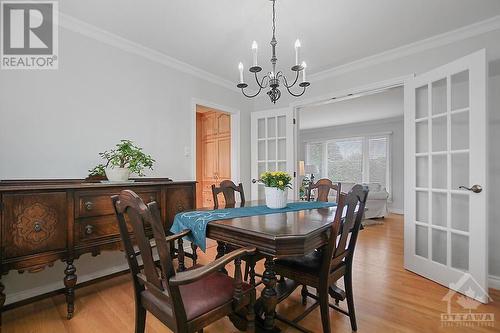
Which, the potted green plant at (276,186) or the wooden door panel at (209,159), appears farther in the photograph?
the wooden door panel at (209,159)

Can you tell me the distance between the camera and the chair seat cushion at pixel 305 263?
1493mm

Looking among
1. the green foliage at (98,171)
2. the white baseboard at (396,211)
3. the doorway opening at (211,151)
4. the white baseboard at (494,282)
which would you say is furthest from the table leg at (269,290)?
the white baseboard at (396,211)

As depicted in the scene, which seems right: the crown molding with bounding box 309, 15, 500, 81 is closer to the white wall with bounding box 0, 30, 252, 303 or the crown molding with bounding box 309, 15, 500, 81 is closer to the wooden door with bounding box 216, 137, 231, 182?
the wooden door with bounding box 216, 137, 231, 182

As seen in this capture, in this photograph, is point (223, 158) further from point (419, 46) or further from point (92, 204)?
point (419, 46)

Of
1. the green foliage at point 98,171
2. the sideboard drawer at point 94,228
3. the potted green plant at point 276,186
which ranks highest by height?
the green foliage at point 98,171

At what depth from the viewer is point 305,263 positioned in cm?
158

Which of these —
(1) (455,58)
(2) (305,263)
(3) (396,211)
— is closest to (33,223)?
(2) (305,263)

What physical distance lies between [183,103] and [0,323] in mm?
2694

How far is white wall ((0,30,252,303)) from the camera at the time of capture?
80.9 inches

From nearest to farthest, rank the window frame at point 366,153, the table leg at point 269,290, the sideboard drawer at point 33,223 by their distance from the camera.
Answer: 1. the table leg at point 269,290
2. the sideboard drawer at point 33,223
3. the window frame at point 366,153

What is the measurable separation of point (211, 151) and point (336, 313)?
369 centimetres

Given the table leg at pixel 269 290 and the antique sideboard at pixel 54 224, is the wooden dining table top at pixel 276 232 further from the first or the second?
the antique sideboard at pixel 54 224

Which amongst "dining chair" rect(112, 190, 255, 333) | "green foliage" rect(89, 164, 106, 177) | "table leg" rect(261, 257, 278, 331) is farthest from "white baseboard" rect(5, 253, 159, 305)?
"table leg" rect(261, 257, 278, 331)

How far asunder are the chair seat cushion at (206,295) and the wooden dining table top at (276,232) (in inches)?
8.6
